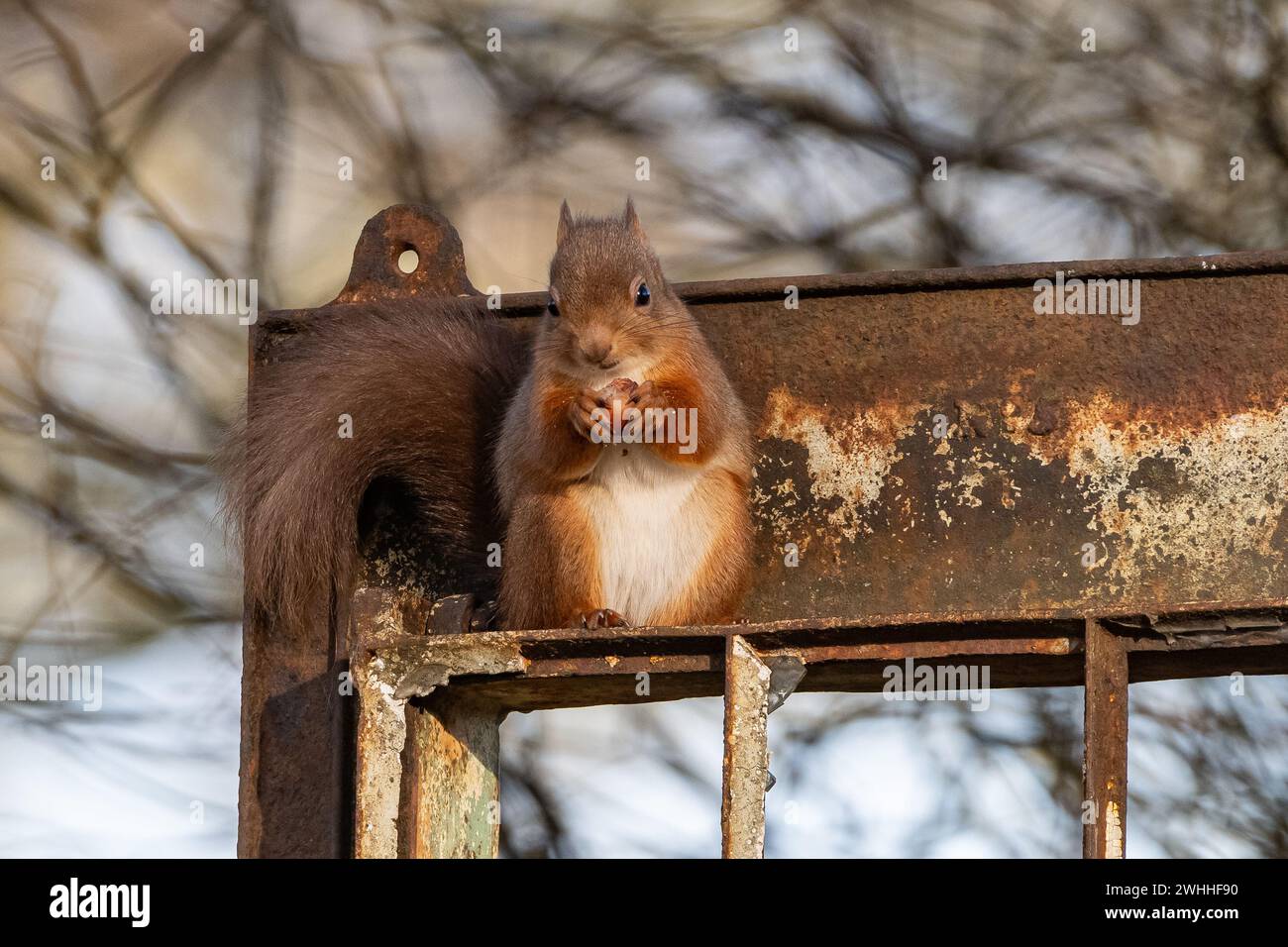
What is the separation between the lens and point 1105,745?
99.3 inches

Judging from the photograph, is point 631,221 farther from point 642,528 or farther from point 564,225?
point 642,528

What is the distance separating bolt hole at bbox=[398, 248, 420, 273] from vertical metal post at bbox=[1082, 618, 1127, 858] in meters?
1.30

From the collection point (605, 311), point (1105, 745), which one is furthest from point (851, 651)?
point (605, 311)

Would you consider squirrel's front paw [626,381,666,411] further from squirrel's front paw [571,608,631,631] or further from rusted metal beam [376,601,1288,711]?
rusted metal beam [376,601,1288,711]

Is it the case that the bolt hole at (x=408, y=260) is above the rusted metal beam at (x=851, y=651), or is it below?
above

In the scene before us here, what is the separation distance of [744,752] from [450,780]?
17.2 inches

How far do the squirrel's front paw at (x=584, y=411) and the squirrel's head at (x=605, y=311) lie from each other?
0.07 metres

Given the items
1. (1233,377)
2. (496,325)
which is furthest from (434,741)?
(1233,377)

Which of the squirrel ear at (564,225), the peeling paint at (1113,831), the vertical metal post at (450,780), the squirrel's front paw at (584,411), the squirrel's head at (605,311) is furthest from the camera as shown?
the squirrel ear at (564,225)

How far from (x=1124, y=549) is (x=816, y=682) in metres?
0.46

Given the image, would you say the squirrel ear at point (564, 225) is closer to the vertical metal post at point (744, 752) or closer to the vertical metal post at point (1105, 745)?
the vertical metal post at point (744, 752)

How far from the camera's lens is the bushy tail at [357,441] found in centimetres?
306

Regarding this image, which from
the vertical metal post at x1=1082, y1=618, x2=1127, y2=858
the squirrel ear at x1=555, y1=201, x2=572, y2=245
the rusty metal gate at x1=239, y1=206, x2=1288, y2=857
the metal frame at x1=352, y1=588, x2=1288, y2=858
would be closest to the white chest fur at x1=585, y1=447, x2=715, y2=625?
the rusty metal gate at x1=239, y1=206, x2=1288, y2=857

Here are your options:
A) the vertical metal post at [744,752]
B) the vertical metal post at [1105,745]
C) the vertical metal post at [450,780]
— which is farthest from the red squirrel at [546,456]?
the vertical metal post at [1105,745]
